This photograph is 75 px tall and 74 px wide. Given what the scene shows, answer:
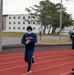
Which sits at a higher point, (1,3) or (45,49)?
(1,3)

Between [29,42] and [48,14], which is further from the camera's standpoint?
[48,14]

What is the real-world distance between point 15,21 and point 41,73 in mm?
104819

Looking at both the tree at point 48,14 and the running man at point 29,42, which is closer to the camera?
the running man at point 29,42

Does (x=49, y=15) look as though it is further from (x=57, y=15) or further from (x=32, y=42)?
(x=32, y=42)

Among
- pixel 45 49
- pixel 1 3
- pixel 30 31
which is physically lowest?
pixel 45 49

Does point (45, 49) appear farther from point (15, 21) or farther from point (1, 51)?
point (15, 21)

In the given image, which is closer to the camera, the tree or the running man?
the running man

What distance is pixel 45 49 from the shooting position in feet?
85.6

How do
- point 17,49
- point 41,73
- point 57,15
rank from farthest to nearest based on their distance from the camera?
point 57,15
point 17,49
point 41,73

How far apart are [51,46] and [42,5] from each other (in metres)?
60.2

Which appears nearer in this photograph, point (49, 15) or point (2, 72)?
point (2, 72)

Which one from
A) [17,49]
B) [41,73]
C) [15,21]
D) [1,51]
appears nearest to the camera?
[41,73]

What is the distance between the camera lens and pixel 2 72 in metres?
12.0

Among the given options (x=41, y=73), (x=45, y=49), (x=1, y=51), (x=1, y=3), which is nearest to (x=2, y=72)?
(x=41, y=73)
